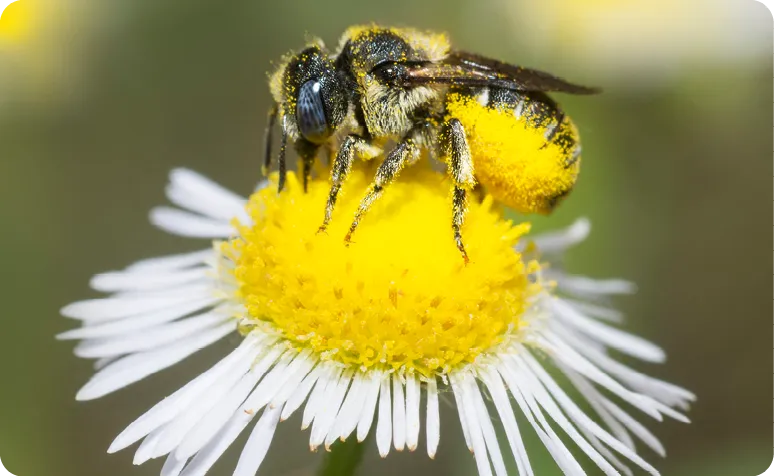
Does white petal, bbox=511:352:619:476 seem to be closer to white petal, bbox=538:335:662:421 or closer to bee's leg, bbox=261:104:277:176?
Answer: white petal, bbox=538:335:662:421

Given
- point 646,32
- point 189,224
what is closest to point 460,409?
point 189,224

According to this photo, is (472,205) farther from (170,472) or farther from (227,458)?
(227,458)

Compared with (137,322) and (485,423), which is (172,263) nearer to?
(137,322)

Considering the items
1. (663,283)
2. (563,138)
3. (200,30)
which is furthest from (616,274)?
(200,30)

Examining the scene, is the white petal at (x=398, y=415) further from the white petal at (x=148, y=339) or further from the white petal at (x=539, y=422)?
the white petal at (x=148, y=339)

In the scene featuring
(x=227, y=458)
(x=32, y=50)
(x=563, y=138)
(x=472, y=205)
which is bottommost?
(x=227, y=458)

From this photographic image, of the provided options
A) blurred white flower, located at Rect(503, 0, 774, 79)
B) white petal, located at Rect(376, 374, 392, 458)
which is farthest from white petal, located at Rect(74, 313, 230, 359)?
blurred white flower, located at Rect(503, 0, 774, 79)
